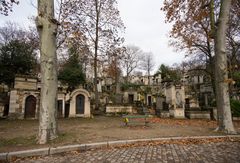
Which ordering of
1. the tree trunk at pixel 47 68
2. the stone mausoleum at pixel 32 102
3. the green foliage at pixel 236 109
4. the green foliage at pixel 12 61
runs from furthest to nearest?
the green foliage at pixel 12 61 < the green foliage at pixel 236 109 < the stone mausoleum at pixel 32 102 < the tree trunk at pixel 47 68

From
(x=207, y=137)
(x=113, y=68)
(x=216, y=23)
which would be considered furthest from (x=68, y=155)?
(x=113, y=68)

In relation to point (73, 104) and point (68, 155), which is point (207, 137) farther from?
point (73, 104)

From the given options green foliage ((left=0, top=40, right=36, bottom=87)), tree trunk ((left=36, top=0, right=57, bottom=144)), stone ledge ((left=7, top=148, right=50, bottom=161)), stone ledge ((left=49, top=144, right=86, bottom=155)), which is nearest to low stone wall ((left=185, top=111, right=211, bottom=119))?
stone ledge ((left=49, top=144, right=86, bottom=155))

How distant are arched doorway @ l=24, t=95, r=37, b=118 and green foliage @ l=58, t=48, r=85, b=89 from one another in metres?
7.38

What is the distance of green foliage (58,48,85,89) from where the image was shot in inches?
891

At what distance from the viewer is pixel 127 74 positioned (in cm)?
4628

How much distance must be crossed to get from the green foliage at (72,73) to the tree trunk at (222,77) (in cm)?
1791

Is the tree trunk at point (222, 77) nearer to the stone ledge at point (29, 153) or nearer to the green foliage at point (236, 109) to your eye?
the stone ledge at point (29, 153)

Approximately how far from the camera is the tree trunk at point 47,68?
604 cm

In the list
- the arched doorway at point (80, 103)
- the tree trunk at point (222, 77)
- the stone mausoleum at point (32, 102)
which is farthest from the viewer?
the arched doorway at point (80, 103)

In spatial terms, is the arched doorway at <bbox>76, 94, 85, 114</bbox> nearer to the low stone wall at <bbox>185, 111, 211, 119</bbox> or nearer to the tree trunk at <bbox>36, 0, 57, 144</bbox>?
the tree trunk at <bbox>36, 0, 57, 144</bbox>

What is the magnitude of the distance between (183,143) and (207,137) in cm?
139

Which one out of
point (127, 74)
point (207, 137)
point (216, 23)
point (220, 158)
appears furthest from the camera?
point (127, 74)

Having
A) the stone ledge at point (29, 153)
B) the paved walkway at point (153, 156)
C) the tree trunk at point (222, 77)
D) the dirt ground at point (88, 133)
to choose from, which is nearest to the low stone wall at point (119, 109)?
the dirt ground at point (88, 133)
